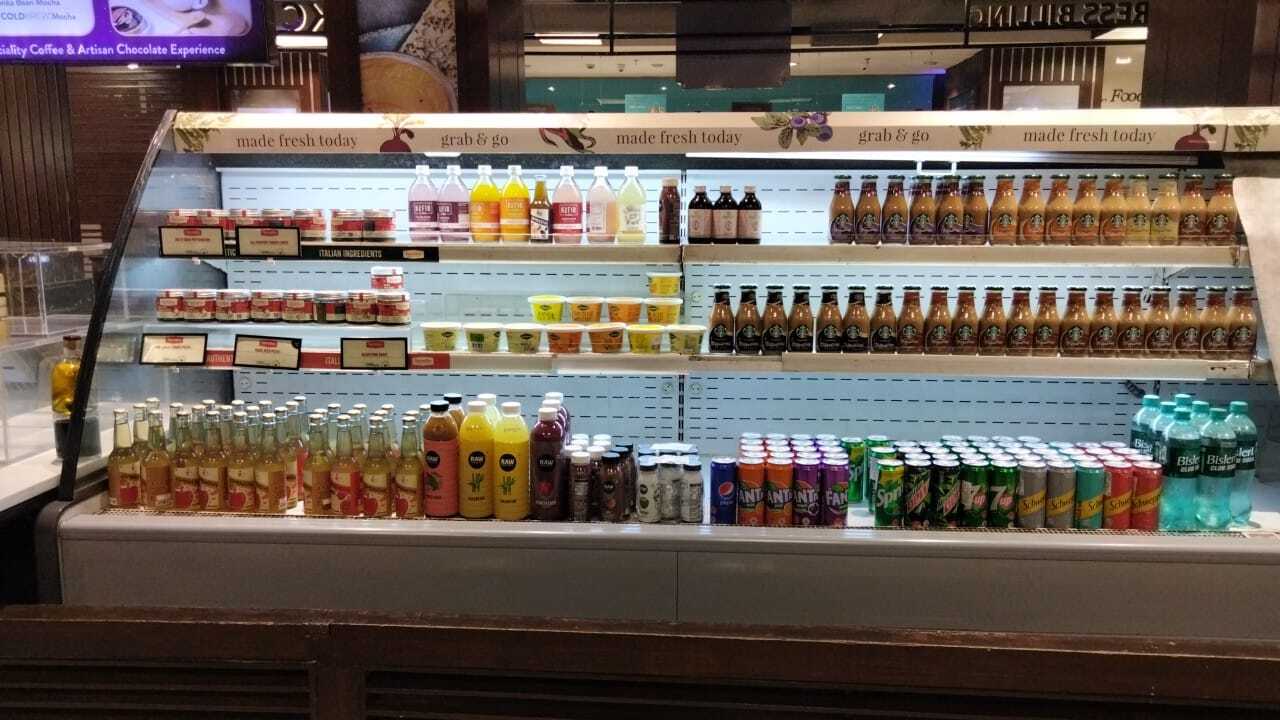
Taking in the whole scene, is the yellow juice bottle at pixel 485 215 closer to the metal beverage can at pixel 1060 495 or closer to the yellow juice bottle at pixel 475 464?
the yellow juice bottle at pixel 475 464

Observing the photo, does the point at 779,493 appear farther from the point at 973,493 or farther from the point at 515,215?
the point at 515,215

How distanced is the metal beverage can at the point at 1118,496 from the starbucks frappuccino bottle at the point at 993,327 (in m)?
0.47

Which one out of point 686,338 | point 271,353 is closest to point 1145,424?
point 686,338

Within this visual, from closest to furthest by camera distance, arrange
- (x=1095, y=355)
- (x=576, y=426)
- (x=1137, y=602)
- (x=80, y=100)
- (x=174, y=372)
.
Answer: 1. (x=1137, y=602)
2. (x=1095, y=355)
3. (x=174, y=372)
4. (x=576, y=426)
5. (x=80, y=100)

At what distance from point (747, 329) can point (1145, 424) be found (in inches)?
53.6

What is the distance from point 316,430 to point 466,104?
1.32 m

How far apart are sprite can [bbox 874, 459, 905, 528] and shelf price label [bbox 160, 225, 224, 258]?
2.16m

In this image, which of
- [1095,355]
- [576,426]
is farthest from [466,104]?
[1095,355]

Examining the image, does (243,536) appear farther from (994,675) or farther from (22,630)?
(994,675)

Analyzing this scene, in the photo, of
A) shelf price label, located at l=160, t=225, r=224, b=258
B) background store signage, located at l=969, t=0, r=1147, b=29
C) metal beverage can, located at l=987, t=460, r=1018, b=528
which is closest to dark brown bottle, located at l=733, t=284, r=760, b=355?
metal beverage can, located at l=987, t=460, r=1018, b=528

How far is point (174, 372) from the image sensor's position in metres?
2.96

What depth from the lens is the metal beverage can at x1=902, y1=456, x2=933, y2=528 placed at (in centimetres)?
255

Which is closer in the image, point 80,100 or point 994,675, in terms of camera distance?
point 994,675

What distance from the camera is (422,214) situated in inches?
107
